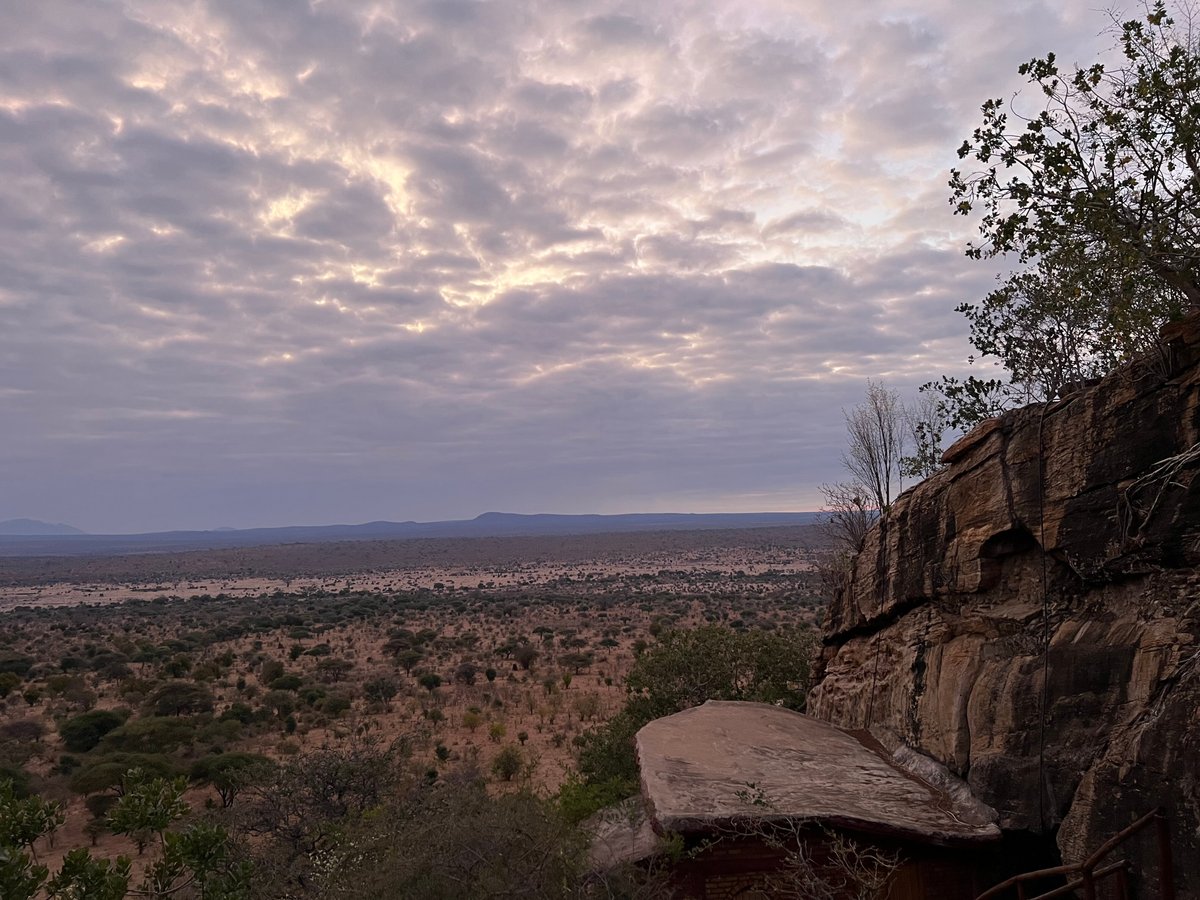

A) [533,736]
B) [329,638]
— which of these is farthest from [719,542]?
[533,736]

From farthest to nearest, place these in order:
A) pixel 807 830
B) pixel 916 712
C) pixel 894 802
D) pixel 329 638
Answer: pixel 329 638
pixel 916 712
pixel 894 802
pixel 807 830

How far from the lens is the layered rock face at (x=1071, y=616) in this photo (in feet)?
24.8

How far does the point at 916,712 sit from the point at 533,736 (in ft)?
51.9

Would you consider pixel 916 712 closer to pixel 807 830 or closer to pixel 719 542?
pixel 807 830

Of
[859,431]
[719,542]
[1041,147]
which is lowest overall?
[719,542]

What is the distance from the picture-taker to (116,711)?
26688 mm

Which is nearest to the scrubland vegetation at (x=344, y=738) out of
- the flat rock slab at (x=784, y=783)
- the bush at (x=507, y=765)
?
the bush at (x=507, y=765)

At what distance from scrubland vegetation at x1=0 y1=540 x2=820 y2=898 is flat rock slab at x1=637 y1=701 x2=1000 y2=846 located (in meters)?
1.28

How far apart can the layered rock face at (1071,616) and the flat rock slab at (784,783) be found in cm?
64

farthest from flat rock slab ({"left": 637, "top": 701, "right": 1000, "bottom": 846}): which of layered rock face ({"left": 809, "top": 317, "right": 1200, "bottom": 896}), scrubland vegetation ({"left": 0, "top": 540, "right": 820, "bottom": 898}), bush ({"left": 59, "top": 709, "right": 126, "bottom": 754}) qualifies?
bush ({"left": 59, "top": 709, "right": 126, "bottom": 754})

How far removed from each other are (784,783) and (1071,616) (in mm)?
4209

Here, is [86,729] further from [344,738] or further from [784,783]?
[784,783]

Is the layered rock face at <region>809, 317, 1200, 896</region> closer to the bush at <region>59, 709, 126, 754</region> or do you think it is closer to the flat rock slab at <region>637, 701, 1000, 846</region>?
the flat rock slab at <region>637, 701, 1000, 846</region>

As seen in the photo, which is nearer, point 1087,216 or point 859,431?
point 1087,216
